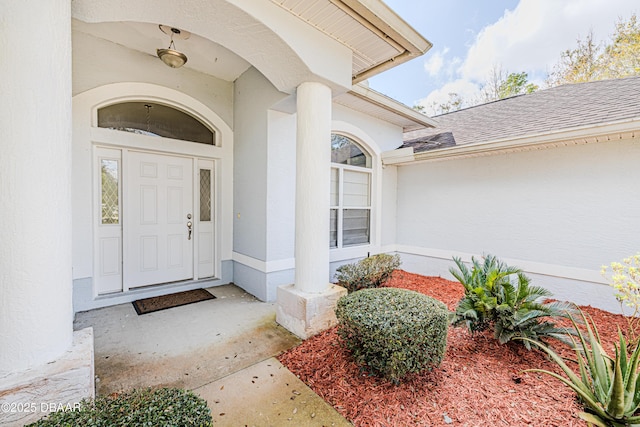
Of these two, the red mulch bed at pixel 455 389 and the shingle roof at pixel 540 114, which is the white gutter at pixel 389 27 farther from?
the red mulch bed at pixel 455 389

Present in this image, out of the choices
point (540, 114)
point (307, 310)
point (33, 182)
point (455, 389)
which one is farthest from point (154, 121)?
point (540, 114)

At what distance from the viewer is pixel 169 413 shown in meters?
1.30

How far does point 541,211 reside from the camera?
16.0ft

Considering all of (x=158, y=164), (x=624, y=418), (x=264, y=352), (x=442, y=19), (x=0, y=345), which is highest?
(x=442, y=19)

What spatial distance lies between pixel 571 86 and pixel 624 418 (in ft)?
26.8

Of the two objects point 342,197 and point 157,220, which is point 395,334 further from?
point 157,220

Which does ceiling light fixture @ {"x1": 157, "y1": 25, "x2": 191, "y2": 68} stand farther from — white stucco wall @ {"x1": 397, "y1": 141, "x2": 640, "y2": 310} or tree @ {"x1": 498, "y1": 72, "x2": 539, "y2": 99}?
tree @ {"x1": 498, "y1": 72, "x2": 539, "y2": 99}

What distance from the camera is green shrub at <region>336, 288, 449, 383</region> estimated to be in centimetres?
233

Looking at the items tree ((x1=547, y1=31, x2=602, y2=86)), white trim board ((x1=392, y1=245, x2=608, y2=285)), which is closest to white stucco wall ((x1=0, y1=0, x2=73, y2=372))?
white trim board ((x1=392, y1=245, x2=608, y2=285))

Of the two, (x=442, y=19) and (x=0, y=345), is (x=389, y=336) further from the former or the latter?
(x=442, y=19)

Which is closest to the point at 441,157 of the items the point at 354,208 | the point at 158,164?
the point at 354,208

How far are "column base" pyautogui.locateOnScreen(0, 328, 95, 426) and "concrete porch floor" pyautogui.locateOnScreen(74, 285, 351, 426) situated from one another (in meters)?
0.82

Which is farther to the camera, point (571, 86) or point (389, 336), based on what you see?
point (571, 86)

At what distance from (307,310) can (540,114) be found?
6.36 metres
